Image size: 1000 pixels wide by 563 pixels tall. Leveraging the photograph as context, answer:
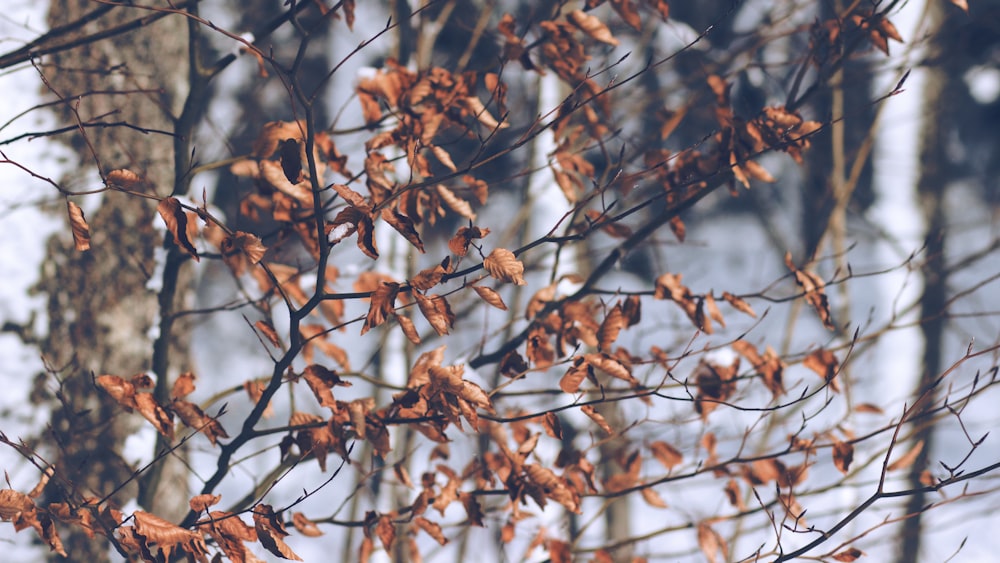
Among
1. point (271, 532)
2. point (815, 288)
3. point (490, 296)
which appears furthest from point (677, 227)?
point (271, 532)

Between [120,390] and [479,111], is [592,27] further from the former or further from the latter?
[120,390]

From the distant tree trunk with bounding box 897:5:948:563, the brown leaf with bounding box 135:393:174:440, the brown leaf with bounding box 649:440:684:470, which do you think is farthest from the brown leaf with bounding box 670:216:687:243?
the distant tree trunk with bounding box 897:5:948:563

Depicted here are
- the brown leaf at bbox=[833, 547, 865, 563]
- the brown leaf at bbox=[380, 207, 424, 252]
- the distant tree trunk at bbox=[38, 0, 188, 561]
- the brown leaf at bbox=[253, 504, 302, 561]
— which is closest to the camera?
the brown leaf at bbox=[380, 207, 424, 252]

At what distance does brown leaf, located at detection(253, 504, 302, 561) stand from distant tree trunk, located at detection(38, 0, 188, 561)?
3.56 ft

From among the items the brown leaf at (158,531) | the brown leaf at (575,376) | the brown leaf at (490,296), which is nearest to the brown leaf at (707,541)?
the brown leaf at (575,376)

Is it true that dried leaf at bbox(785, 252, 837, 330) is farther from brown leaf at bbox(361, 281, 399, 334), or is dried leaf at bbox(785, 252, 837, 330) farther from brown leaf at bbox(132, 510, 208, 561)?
brown leaf at bbox(132, 510, 208, 561)

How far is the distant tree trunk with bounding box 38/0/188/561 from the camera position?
2438 mm

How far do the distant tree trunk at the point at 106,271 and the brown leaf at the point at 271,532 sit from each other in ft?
3.56

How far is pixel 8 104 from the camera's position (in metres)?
2.34

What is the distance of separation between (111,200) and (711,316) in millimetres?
1955

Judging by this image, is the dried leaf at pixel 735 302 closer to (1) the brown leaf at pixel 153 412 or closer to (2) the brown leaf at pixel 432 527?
(2) the brown leaf at pixel 432 527

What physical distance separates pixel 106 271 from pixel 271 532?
149 centimetres

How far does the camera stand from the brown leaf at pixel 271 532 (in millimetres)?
1424

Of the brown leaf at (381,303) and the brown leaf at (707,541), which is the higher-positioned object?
the brown leaf at (381,303)
